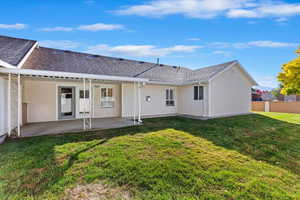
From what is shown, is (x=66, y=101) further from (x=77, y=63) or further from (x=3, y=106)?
(x=3, y=106)

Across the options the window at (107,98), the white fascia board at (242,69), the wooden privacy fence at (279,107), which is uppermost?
the white fascia board at (242,69)

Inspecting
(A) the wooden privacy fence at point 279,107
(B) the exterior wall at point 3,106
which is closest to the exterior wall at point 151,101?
(B) the exterior wall at point 3,106

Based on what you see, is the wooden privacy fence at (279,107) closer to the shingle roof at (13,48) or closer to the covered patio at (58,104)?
the covered patio at (58,104)

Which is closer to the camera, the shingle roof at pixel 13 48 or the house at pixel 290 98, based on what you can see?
the shingle roof at pixel 13 48

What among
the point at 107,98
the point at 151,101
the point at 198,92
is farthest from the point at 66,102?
the point at 198,92

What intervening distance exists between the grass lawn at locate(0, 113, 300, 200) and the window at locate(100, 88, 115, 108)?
5.35 m

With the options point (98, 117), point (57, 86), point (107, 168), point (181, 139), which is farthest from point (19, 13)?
point (181, 139)

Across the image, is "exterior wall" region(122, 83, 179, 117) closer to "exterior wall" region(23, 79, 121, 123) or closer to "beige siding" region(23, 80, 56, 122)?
"exterior wall" region(23, 79, 121, 123)

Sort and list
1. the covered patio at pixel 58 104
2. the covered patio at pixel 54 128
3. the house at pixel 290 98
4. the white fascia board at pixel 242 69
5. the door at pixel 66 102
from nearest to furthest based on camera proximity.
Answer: the covered patio at pixel 54 128 < the covered patio at pixel 58 104 < the door at pixel 66 102 < the white fascia board at pixel 242 69 < the house at pixel 290 98

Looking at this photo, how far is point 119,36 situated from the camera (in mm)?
12773

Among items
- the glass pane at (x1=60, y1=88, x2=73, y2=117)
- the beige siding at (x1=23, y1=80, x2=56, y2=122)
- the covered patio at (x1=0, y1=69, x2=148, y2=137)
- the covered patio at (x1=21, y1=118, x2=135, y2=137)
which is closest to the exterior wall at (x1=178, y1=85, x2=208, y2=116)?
the covered patio at (x1=0, y1=69, x2=148, y2=137)

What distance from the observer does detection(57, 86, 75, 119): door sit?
9.45 meters

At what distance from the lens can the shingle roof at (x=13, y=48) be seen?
6991 millimetres

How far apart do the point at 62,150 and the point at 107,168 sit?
1904 millimetres
